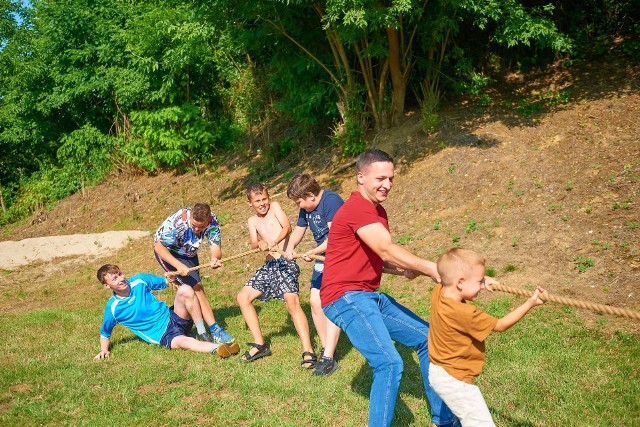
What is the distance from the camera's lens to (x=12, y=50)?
2284 cm

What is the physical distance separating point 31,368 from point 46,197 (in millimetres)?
17414

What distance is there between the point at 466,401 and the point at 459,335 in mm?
409

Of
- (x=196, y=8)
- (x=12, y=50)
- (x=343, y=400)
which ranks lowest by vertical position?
(x=343, y=400)

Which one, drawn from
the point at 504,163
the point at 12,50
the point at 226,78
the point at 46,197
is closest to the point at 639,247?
the point at 504,163

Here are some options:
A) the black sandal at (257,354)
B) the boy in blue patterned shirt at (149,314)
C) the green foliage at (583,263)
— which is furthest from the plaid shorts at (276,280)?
the green foliage at (583,263)

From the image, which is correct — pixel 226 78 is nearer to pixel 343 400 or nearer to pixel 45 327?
pixel 45 327

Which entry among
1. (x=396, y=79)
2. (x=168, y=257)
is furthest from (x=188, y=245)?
(x=396, y=79)

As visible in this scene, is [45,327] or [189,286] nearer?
[189,286]

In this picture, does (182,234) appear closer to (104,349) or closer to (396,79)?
(104,349)

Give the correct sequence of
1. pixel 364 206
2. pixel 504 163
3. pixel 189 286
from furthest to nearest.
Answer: pixel 504 163
pixel 189 286
pixel 364 206

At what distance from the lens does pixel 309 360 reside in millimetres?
6168

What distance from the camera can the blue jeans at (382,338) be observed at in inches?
154

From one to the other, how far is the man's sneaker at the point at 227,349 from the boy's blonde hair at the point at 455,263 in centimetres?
355

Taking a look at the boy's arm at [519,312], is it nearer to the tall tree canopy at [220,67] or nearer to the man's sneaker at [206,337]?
the man's sneaker at [206,337]
